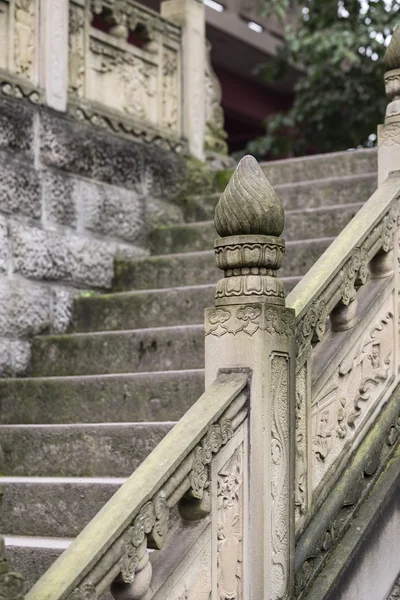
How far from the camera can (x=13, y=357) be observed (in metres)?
7.31

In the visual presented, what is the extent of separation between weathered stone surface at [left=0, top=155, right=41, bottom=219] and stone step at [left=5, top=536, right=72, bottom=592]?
102 inches

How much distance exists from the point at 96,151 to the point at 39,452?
2567mm

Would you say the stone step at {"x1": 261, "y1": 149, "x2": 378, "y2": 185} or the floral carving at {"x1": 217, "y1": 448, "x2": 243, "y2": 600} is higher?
the stone step at {"x1": 261, "y1": 149, "x2": 378, "y2": 185}

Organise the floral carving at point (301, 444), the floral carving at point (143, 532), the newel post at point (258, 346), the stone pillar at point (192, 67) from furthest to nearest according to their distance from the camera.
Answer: the stone pillar at point (192, 67), the floral carving at point (301, 444), the newel post at point (258, 346), the floral carving at point (143, 532)

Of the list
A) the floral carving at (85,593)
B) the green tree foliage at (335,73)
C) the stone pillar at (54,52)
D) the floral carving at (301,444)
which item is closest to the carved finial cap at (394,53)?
the floral carving at (301,444)

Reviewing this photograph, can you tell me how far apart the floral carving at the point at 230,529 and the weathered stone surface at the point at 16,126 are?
339 centimetres

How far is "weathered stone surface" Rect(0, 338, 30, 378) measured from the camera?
7246 millimetres

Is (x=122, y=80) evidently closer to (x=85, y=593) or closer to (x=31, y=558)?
(x=31, y=558)

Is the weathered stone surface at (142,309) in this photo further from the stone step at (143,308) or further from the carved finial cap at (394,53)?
the carved finial cap at (394,53)

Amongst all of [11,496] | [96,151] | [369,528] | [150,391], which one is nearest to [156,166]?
[96,151]

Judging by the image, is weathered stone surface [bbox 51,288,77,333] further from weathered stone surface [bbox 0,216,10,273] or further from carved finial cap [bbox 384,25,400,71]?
carved finial cap [bbox 384,25,400,71]

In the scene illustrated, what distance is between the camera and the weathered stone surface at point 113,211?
26.4 feet

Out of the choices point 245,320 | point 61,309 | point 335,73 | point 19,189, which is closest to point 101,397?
point 61,309

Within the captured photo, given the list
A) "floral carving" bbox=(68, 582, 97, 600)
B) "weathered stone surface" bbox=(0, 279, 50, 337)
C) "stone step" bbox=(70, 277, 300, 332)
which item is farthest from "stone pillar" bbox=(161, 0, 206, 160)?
"floral carving" bbox=(68, 582, 97, 600)
